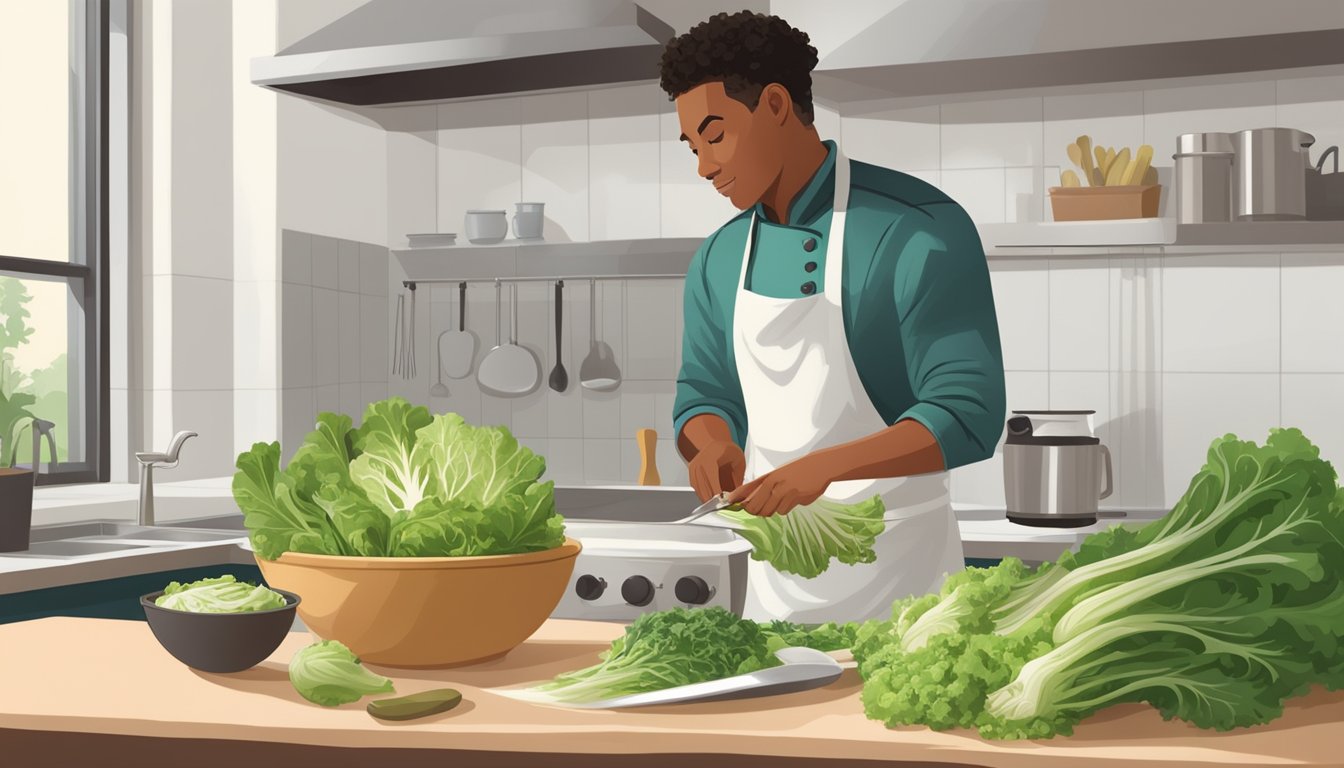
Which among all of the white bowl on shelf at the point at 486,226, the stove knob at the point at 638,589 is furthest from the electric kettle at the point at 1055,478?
the white bowl on shelf at the point at 486,226

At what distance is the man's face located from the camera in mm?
1437

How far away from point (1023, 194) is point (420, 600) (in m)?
2.51

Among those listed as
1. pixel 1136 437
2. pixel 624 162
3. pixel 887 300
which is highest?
pixel 624 162

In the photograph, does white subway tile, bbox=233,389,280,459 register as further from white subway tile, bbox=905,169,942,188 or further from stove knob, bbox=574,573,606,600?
white subway tile, bbox=905,169,942,188

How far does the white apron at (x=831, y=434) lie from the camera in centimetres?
168

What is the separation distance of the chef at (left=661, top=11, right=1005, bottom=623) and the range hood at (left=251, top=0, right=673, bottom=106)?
1.24 metres

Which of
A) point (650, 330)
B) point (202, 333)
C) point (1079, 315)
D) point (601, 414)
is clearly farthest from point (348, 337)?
point (1079, 315)

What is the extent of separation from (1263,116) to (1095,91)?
40cm

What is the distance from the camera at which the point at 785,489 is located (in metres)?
1.31

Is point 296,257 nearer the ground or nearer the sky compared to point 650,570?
nearer the sky

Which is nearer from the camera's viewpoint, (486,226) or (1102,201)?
(1102,201)

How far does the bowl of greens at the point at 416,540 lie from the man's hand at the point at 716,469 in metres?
0.33

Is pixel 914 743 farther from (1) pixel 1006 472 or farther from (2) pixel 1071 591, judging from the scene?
(1) pixel 1006 472

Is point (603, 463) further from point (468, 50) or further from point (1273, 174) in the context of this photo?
point (1273, 174)
